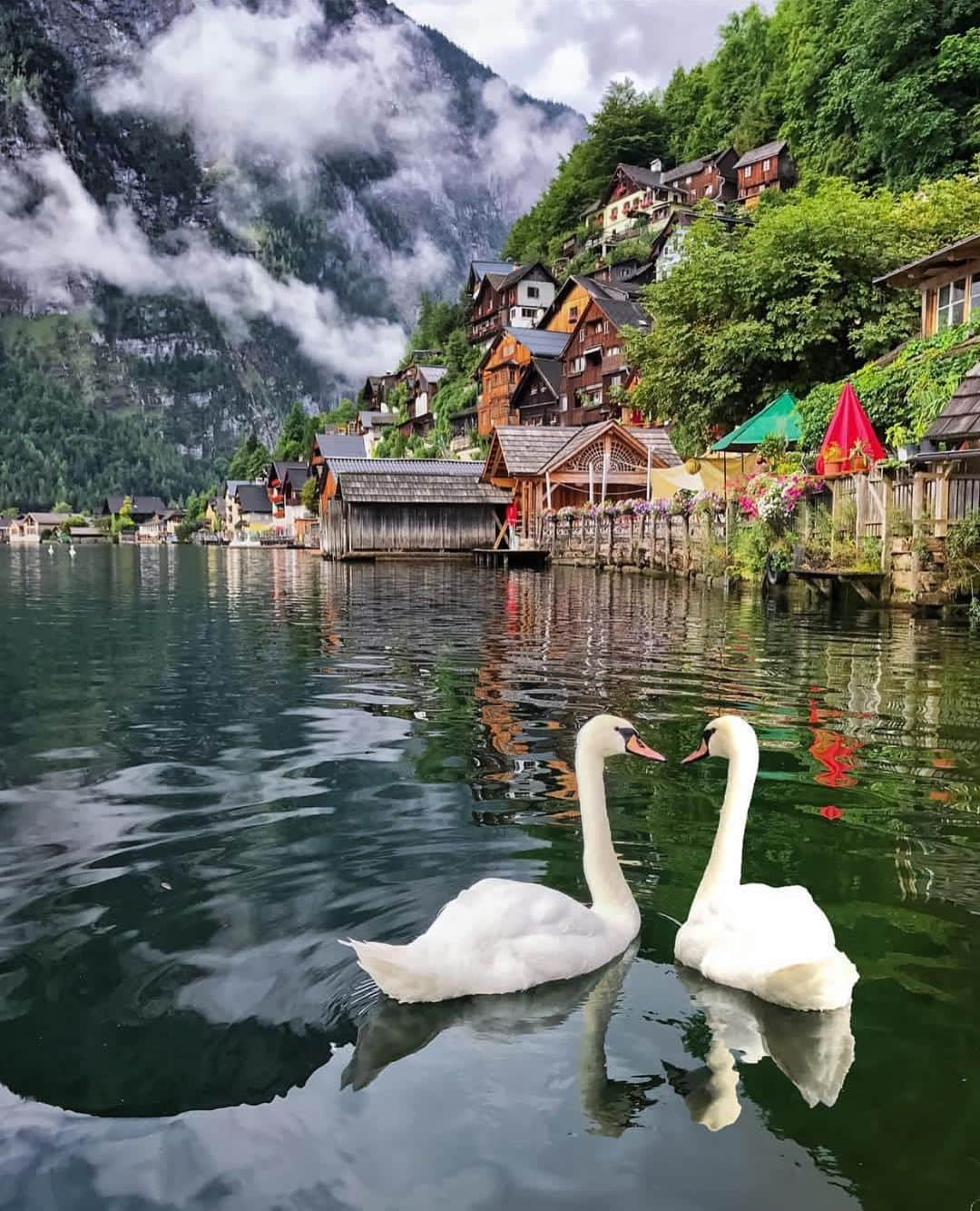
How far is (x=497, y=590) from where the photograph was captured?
27.5 meters

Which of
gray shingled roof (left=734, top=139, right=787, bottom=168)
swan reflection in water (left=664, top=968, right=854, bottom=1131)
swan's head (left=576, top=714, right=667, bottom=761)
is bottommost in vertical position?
swan reflection in water (left=664, top=968, right=854, bottom=1131)

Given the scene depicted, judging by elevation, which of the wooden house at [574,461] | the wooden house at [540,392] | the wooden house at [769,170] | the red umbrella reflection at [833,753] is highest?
the wooden house at [769,170]

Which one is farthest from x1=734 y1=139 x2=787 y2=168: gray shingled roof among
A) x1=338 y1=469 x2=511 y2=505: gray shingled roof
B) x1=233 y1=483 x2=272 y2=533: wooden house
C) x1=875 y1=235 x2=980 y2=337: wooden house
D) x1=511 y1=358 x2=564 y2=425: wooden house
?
x1=233 y1=483 x2=272 y2=533: wooden house

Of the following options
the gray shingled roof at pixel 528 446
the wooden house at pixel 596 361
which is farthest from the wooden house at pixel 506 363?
the gray shingled roof at pixel 528 446

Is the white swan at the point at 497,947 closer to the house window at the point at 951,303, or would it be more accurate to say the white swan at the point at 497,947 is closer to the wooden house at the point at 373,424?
the house window at the point at 951,303

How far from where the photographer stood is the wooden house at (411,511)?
168 ft

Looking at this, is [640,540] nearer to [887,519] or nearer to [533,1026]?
[887,519]

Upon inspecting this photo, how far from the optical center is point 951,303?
89.8ft

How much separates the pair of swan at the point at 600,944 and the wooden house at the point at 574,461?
38696 millimetres

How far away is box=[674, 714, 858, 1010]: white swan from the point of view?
3.71 m

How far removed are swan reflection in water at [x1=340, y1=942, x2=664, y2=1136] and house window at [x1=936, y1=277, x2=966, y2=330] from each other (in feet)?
87.7

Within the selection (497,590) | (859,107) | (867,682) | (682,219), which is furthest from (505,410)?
(867,682)

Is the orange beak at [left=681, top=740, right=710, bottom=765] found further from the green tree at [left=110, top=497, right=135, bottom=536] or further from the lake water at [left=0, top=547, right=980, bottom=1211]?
the green tree at [left=110, top=497, right=135, bottom=536]

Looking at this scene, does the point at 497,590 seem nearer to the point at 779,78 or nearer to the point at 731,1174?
the point at 731,1174
